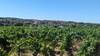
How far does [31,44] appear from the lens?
2659 cm


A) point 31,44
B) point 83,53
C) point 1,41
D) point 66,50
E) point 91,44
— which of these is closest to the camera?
point 31,44

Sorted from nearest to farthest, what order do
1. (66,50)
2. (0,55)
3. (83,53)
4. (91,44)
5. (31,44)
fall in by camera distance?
(0,55), (31,44), (83,53), (91,44), (66,50)

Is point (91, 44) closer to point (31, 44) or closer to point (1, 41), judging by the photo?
point (31, 44)

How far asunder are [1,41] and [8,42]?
1006 millimetres

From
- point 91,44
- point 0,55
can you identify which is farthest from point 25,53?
point 0,55

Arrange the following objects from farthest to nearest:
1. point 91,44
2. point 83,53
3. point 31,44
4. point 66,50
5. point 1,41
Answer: point 66,50 < point 1,41 < point 91,44 < point 83,53 < point 31,44

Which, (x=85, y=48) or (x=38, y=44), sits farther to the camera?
(x=85, y=48)

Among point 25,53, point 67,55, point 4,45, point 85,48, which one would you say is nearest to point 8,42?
point 4,45

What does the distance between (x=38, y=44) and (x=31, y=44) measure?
3.14 ft

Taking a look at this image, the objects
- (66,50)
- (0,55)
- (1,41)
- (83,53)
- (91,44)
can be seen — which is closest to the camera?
(0,55)

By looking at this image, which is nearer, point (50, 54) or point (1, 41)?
point (50, 54)

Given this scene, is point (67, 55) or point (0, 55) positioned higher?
point (0, 55)

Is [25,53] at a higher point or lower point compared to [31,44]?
lower

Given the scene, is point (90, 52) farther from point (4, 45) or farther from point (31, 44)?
point (4, 45)
